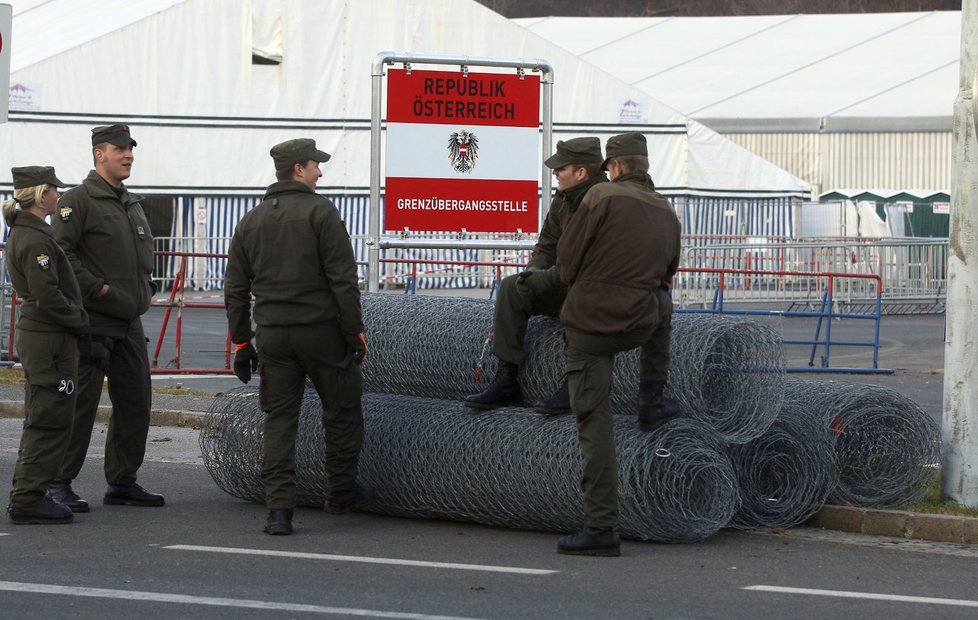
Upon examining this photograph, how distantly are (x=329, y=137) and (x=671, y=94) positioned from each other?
14.2 metres

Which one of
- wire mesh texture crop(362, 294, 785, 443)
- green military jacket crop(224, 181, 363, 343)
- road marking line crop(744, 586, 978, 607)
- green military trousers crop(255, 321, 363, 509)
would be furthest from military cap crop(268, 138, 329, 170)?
road marking line crop(744, 586, 978, 607)

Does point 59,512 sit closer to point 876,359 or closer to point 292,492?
point 292,492

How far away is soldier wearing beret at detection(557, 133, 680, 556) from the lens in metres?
8.08

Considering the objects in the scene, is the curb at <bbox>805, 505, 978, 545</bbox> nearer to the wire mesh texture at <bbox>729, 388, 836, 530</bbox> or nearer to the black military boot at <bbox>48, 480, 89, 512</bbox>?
Result: the wire mesh texture at <bbox>729, 388, 836, 530</bbox>

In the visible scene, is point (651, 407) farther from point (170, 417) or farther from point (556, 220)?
point (170, 417)

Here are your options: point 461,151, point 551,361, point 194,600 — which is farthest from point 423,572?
point 461,151

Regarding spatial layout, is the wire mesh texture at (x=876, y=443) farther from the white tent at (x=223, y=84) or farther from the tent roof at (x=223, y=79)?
the white tent at (x=223, y=84)

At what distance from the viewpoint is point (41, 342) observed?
8945mm

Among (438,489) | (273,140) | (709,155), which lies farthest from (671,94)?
(438,489)

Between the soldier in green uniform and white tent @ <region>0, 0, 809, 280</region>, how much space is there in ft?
75.8

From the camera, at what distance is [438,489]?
29.7ft

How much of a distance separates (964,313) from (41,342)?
503 centimetres

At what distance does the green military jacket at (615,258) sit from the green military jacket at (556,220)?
48cm

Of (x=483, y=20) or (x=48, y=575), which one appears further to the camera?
(x=483, y=20)
